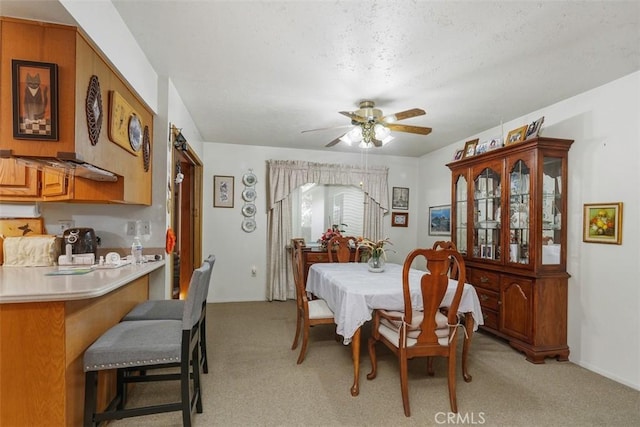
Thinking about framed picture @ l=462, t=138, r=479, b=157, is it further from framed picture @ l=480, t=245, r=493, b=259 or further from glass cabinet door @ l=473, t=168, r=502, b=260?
framed picture @ l=480, t=245, r=493, b=259

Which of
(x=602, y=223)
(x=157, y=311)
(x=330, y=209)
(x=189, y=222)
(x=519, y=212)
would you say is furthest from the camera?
(x=330, y=209)

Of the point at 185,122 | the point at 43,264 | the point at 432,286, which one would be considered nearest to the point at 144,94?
the point at 185,122

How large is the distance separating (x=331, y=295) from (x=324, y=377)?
0.63m

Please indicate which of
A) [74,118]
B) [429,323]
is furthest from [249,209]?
[429,323]

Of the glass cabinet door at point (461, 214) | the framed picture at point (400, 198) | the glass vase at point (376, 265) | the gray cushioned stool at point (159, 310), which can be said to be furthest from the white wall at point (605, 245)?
the gray cushioned stool at point (159, 310)

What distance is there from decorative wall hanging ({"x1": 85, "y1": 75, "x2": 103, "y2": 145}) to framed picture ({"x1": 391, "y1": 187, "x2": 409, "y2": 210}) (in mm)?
4551

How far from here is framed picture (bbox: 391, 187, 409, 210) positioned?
18.5 feet

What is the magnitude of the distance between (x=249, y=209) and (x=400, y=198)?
2600 millimetres

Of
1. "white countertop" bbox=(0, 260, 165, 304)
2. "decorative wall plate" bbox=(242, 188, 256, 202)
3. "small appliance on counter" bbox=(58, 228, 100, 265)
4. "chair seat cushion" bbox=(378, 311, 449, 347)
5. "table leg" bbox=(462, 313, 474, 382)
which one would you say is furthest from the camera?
"decorative wall plate" bbox=(242, 188, 256, 202)

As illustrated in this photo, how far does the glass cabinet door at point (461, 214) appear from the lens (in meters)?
3.89

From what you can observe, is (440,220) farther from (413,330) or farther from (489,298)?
(413,330)

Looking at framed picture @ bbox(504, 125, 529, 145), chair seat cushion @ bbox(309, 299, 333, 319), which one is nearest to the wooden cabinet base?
chair seat cushion @ bbox(309, 299, 333, 319)

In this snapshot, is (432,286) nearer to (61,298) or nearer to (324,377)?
(324,377)

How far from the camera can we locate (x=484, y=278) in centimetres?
352
